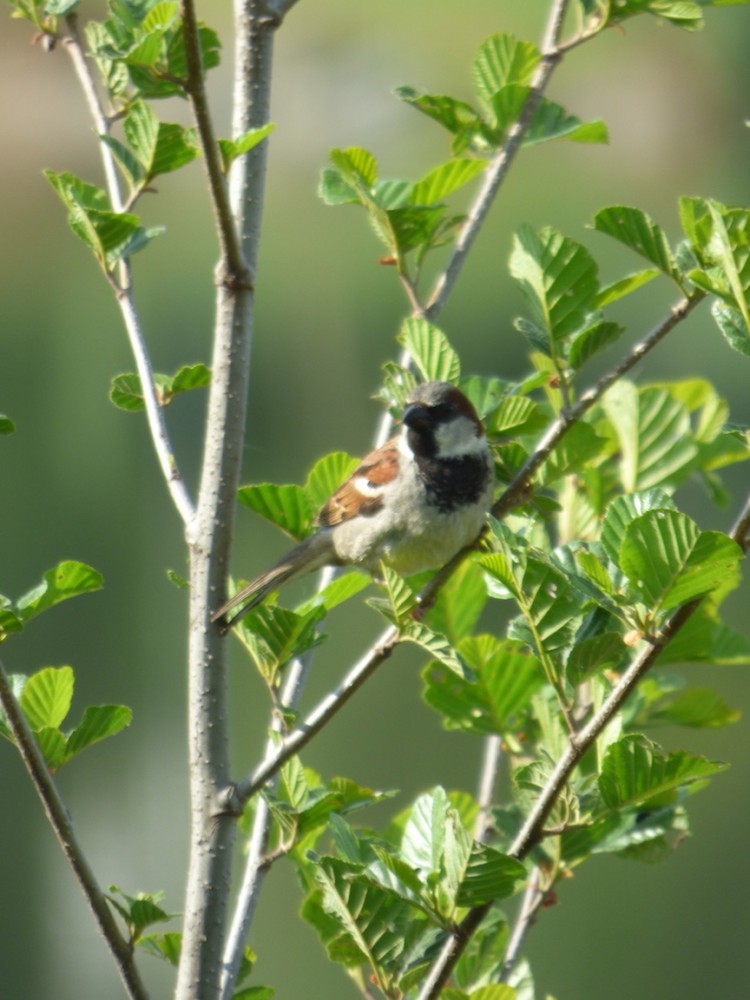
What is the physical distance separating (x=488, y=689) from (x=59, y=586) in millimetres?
312

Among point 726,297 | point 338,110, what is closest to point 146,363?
point 726,297

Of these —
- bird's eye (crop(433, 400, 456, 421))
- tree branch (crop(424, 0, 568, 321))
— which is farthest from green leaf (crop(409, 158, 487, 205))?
bird's eye (crop(433, 400, 456, 421))

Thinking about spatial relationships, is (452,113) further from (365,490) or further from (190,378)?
(365,490)

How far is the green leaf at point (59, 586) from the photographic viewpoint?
710 millimetres

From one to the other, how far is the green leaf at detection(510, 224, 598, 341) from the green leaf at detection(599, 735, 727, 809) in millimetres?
267

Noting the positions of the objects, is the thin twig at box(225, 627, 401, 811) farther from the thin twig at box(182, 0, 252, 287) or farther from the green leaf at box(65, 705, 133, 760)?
the thin twig at box(182, 0, 252, 287)

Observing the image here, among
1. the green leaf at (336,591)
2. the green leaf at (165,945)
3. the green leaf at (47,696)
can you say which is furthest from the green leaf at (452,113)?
the green leaf at (165,945)

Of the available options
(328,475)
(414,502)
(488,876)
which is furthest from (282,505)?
(414,502)

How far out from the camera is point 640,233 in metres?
0.71

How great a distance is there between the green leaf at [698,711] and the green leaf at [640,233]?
40 centimetres

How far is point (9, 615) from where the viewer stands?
0.68m

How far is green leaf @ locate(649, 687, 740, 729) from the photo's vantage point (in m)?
0.98

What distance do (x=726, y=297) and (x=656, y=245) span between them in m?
0.08

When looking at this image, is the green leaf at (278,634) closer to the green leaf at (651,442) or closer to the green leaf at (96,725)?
the green leaf at (96,725)
